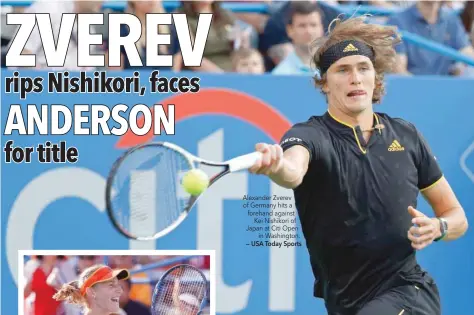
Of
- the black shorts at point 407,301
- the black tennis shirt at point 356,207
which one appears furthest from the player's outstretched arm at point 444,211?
the black shorts at point 407,301

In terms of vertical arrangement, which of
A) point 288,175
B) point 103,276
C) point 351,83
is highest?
point 351,83

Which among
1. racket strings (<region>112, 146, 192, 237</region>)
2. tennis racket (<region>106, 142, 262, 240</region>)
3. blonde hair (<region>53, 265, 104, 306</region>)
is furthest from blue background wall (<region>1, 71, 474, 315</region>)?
racket strings (<region>112, 146, 192, 237</region>)

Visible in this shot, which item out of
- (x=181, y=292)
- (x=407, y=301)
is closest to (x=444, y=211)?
(x=407, y=301)

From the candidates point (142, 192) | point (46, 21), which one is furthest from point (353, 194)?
point (46, 21)

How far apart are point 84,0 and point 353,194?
115 inches

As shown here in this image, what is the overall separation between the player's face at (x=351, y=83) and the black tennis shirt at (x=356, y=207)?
8 centimetres

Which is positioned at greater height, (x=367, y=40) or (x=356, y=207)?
(x=367, y=40)

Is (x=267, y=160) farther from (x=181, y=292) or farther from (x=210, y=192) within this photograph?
(x=210, y=192)

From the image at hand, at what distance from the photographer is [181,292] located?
565cm

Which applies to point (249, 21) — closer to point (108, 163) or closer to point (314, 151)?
point (108, 163)

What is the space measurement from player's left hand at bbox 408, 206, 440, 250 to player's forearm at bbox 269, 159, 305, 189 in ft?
1.75

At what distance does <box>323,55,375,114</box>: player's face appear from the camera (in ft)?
13.5

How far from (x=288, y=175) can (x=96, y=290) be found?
239 centimetres

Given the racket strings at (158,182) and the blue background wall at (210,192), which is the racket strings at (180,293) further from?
the racket strings at (158,182)
